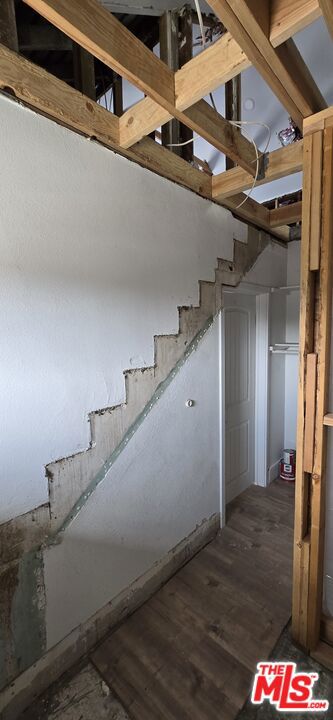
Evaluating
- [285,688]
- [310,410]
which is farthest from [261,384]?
[285,688]

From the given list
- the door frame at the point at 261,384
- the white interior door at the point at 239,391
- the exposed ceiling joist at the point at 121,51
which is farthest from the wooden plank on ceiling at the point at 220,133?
Result: the door frame at the point at 261,384

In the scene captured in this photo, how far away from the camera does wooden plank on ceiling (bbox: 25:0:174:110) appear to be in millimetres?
844

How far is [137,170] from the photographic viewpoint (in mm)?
1560

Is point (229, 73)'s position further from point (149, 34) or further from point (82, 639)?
point (82, 639)

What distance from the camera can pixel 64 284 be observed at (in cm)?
128

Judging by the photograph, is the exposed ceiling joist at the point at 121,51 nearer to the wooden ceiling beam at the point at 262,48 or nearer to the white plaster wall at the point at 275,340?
the wooden ceiling beam at the point at 262,48

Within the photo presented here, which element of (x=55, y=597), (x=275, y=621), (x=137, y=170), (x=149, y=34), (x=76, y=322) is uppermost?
(x=149, y=34)

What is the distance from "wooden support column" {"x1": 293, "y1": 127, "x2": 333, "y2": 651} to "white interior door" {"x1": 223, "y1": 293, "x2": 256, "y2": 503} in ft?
4.01

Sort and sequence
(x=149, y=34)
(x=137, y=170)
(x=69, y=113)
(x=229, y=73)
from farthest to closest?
(x=149, y=34), (x=137, y=170), (x=69, y=113), (x=229, y=73)

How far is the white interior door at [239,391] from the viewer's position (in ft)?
8.84

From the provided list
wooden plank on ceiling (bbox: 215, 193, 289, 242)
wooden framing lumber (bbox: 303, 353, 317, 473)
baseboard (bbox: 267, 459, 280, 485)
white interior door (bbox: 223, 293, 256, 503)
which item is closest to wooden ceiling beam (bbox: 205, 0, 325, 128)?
wooden plank on ceiling (bbox: 215, 193, 289, 242)

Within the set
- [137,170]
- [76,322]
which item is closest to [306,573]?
[76,322]

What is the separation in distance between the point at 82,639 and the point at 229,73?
2.48 meters

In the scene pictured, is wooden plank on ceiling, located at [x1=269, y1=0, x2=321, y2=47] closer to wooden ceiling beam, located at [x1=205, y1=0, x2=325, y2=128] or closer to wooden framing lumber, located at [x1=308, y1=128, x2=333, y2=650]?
wooden ceiling beam, located at [x1=205, y1=0, x2=325, y2=128]
